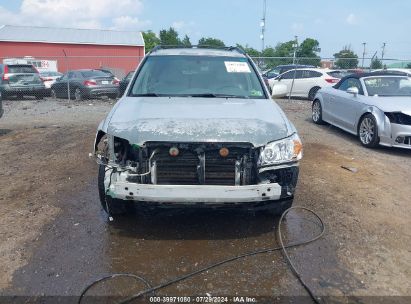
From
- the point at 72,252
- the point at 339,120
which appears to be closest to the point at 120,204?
the point at 72,252

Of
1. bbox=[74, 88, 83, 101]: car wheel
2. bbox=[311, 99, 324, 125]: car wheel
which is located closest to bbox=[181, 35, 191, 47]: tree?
bbox=[74, 88, 83, 101]: car wheel

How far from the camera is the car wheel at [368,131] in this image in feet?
24.1

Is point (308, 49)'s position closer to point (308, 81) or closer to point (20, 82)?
point (308, 81)

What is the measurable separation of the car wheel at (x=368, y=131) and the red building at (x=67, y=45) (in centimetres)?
2862

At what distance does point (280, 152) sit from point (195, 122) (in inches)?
31.9

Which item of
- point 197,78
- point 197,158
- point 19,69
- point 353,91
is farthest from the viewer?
point 19,69

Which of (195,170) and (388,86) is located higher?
(388,86)

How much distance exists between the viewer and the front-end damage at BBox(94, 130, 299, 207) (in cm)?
329

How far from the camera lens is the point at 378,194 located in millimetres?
5090

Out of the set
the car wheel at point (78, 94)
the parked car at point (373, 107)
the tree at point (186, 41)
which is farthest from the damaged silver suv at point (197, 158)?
the tree at point (186, 41)

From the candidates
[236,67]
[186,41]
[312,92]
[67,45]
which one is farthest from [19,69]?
[186,41]

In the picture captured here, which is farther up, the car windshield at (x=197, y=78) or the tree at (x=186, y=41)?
the tree at (x=186, y=41)

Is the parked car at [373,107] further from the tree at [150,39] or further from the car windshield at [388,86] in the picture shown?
the tree at [150,39]

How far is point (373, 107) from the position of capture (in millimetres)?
7430
